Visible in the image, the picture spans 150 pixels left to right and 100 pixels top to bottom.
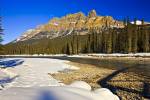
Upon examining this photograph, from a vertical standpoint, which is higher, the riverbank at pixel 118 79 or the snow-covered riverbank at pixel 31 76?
the snow-covered riverbank at pixel 31 76

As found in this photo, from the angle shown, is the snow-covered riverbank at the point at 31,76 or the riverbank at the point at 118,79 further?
the snow-covered riverbank at the point at 31,76

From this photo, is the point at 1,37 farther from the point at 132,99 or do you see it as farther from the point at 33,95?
the point at 33,95

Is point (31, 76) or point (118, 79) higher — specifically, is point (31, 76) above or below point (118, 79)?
above

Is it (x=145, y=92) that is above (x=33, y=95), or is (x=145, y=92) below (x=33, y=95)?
below

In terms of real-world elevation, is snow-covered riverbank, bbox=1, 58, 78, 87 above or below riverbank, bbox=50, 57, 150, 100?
above

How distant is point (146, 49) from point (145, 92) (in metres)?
99.7

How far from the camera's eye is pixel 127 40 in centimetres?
12469

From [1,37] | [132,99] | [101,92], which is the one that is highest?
[1,37]

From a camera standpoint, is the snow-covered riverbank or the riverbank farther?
the snow-covered riverbank

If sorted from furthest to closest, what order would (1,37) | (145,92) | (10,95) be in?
(1,37)
(145,92)
(10,95)

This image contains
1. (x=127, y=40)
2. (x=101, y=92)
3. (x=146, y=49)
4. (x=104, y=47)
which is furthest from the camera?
(x=104, y=47)

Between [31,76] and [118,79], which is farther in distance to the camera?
[118,79]

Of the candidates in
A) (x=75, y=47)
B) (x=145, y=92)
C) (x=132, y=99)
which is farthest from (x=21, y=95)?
(x=75, y=47)

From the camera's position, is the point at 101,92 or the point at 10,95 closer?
the point at 10,95
